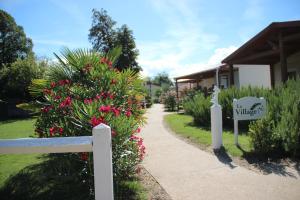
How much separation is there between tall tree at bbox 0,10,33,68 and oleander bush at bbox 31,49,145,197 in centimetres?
4230

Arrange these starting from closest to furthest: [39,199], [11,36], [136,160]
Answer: [39,199] < [136,160] < [11,36]

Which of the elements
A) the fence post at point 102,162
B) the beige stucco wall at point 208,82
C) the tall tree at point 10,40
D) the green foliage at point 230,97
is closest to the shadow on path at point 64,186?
the fence post at point 102,162

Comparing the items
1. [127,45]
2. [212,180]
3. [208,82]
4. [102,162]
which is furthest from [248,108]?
[127,45]

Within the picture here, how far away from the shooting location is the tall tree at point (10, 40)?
43344 millimetres

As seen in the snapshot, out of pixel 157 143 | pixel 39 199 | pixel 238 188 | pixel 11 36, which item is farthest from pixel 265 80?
pixel 11 36

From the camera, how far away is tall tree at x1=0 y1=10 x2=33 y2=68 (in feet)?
142

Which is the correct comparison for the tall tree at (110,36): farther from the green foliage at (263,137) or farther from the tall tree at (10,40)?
the green foliage at (263,137)

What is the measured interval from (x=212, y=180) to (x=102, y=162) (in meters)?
2.89

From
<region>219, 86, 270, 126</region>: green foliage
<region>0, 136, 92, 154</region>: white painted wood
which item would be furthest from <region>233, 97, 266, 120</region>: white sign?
<region>0, 136, 92, 154</region>: white painted wood

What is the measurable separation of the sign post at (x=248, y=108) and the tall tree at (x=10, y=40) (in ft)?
140

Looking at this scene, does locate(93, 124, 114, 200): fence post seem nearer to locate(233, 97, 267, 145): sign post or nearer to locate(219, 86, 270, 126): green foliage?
locate(233, 97, 267, 145): sign post

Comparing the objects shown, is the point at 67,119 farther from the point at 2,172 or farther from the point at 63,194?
the point at 2,172

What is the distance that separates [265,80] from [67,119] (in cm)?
2063

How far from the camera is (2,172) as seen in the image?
6.22 meters
